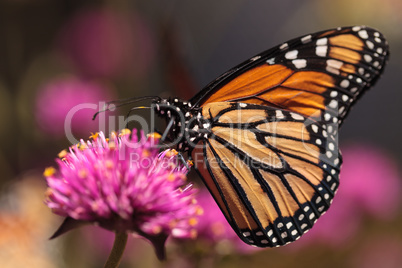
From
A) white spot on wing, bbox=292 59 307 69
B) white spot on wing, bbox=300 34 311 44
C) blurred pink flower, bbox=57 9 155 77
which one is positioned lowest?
white spot on wing, bbox=292 59 307 69

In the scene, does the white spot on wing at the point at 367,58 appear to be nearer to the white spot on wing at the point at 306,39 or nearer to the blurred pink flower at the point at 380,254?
the white spot on wing at the point at 306,39

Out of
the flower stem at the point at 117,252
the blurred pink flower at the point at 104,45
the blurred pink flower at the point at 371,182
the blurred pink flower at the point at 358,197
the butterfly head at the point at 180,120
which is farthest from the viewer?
the blurred pink flower at the point at 104,45

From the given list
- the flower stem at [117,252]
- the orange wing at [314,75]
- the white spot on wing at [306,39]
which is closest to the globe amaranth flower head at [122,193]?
the flower stem at [117,252]

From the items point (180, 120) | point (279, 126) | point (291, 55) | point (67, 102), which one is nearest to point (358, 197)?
point (279, 126)

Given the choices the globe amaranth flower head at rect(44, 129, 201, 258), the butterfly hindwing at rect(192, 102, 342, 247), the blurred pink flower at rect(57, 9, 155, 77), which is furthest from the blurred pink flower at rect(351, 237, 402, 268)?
the blurred pink flower at rect(57, 9, 155, 77)

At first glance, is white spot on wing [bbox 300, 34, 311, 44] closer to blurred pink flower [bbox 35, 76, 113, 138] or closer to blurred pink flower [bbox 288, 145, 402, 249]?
blurred pink flower [bbox 288, 145, 402, 249]

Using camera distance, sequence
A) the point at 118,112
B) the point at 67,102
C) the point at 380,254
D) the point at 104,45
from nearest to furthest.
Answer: the point at 380,254 < the point at 118,112 < the point at 67,102 < the point at 104,45

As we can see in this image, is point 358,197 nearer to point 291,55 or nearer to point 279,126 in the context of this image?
point 279,126

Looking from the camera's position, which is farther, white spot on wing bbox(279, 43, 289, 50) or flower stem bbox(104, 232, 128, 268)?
white spot on wing bbox(279, 43, 289, 50)
